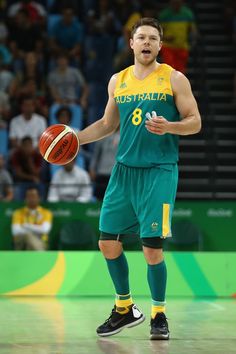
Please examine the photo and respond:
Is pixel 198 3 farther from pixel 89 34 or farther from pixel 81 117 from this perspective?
pixel 81 117

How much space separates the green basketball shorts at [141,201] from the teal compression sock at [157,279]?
10.5 inches

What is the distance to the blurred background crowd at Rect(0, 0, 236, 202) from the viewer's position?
13.2 m

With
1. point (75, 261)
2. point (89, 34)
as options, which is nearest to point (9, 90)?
point (89, 34)

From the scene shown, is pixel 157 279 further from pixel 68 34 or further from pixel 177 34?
pixel 68 34

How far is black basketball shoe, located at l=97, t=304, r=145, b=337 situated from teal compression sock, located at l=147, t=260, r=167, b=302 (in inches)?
8.9

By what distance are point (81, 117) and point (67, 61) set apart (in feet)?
4.05

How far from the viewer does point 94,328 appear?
285 inches

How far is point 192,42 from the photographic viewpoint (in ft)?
51.9

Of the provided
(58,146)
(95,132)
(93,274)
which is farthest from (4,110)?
(58,146)

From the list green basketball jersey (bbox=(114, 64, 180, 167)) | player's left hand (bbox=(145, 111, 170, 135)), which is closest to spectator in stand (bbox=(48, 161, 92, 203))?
green basketball jersey (bbox=(114, 64, 180, 167))

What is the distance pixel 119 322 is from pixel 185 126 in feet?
5.21

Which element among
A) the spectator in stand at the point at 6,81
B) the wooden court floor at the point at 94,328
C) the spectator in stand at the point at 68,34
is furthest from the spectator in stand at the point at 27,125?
the wooden court floor at the point at 94,328

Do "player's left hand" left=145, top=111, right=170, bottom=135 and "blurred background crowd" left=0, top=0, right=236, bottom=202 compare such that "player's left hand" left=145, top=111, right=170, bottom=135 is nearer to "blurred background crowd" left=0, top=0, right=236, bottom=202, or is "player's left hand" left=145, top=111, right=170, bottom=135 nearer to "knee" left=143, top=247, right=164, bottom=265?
"knee" left=143, top=247, right=164, bottom=265

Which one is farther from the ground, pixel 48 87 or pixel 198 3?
pixel 198 3
